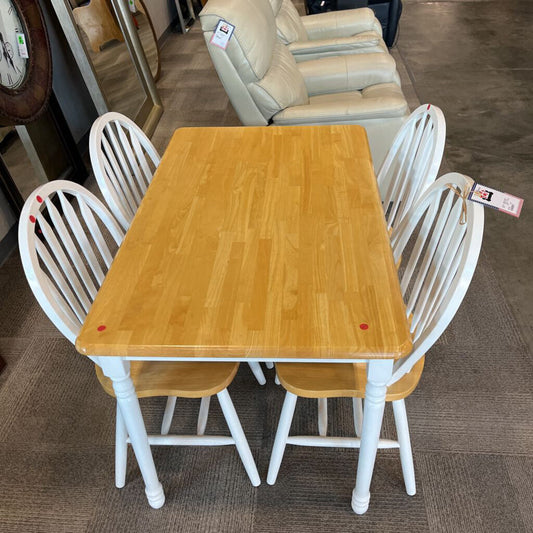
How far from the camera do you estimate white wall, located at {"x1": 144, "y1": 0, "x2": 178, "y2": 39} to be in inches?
186

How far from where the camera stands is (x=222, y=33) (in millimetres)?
2113

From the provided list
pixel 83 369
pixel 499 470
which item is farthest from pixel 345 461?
pixel 83 369

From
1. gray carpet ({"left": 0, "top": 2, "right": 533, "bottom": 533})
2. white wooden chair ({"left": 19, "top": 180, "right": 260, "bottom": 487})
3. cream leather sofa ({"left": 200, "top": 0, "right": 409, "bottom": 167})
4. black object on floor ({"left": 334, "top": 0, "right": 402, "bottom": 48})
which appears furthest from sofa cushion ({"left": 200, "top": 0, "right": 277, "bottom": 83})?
black object on floor ({"left": 334, "top": 0, "right": 402, "bottom": 48})

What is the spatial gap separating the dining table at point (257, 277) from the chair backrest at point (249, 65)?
0.74 meters

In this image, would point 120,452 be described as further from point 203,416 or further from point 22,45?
point 22,45

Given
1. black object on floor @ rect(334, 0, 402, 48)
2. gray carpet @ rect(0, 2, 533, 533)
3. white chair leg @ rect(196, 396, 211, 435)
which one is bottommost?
gray carpet @ rect(0, 2, 533, 533)

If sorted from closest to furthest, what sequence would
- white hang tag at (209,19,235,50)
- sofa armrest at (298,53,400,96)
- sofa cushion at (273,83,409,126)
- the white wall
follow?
white hang tag at (209,19,235,50), sofa cushion at (273,83,409,126), sofa armrest at (298,53,400,96), the white wall

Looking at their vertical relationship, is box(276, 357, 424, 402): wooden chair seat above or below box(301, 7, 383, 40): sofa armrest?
below

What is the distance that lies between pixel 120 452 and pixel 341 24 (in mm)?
3080

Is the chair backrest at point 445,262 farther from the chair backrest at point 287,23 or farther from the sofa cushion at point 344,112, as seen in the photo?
the chair backrest at point 287,23

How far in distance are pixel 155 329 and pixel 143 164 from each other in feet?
3.05

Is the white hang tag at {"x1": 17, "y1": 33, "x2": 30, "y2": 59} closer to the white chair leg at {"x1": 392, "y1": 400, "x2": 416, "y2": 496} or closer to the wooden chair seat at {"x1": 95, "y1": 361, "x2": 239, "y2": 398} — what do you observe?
the wooden chair seat at {"x1": 95, "y1": 361, "x2": 239, "y2": 398}

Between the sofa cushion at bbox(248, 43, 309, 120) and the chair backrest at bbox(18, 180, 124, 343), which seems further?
the sofa cushion at bbox(248, 43, 309, 120)

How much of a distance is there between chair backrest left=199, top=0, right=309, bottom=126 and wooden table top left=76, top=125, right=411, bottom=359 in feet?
2.32
